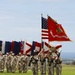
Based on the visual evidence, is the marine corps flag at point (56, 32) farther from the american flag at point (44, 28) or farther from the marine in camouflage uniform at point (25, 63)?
the marine in camouflage uniform at point (25, 63)

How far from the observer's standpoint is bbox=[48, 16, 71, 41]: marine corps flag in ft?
82.2

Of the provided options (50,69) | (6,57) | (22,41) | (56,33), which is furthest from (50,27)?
(22,41)

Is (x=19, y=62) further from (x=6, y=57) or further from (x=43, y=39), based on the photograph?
(x=43, y=39)

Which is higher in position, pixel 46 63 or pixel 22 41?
pixel 22 41

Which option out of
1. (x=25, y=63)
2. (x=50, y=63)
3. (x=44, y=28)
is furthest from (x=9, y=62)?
(x=50, y=63)

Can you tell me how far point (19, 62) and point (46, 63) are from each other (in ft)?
29.5

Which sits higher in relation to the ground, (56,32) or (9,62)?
(56,32)

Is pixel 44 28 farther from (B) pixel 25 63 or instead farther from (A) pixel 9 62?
(A) pixel 9 62

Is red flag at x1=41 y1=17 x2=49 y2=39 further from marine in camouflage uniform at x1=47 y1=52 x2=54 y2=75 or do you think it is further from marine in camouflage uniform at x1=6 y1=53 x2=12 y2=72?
marine in camouflage uniform at x1=6 y1=53 x2=12 y2=72

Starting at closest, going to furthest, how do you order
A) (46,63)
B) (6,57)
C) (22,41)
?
(46,63)
(6,57)
(22,41)

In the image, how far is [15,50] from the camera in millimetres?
41656

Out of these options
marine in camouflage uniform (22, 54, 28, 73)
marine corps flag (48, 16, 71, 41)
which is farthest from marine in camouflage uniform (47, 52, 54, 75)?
marine in camouflage uniform (22, 54, 28, 73)

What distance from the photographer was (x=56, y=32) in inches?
998

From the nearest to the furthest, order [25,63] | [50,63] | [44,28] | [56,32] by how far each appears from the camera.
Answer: [56,32] < [50,63] < [44,28] < [25,63]
